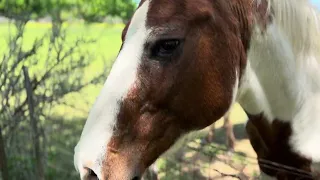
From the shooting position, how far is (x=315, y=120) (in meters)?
1.50

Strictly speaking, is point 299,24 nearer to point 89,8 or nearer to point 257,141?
point 257,141

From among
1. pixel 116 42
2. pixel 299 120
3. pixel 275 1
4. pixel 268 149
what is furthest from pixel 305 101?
pixel 116 42

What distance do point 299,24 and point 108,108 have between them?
0.64 meters

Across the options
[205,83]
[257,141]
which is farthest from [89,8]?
[205,83]

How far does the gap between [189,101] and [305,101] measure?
44cm

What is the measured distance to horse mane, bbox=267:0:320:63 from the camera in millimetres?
1411

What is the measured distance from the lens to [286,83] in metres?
1.47

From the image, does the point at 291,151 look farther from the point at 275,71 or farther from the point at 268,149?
the point at 275,71

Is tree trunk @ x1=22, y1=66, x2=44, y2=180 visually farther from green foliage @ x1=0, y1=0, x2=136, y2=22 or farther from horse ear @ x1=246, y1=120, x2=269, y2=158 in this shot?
green foliage @ x1=0, y1=0, x2=136, y2=22

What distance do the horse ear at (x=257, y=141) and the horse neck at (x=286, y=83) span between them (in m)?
0.11

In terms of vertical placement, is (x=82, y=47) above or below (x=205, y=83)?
below

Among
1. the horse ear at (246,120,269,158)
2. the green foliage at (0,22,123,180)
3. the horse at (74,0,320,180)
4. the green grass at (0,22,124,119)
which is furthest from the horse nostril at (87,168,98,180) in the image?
the green grass at (0,22,124,119)

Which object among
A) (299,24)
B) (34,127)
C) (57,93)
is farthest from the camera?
(57,93)

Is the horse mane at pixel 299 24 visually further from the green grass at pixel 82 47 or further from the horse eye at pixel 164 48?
the green grass at pixel 82 47
